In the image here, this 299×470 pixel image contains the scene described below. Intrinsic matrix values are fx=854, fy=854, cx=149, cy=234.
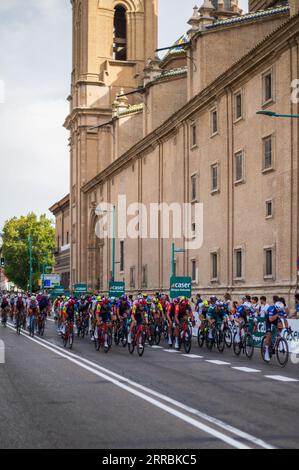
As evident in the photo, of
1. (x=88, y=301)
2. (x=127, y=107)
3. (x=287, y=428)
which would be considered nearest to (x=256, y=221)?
(x=88, y=301)

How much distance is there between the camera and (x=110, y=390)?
15156 millimetres

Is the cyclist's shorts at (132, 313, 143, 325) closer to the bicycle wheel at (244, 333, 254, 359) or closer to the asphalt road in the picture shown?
the asphalt road

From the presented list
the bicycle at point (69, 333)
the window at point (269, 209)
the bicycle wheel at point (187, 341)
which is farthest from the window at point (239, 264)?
the bicycle at point (69, 333)

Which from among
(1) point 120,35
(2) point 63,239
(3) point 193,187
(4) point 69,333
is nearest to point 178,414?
(4) point 69,333

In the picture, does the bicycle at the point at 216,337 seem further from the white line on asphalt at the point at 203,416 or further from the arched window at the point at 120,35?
the arched window at the point at 120,35

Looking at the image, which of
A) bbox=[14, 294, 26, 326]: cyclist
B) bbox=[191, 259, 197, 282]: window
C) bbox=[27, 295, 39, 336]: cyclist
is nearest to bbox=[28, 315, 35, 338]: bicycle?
bbox=[27, 295, 39, 336]: cyclist

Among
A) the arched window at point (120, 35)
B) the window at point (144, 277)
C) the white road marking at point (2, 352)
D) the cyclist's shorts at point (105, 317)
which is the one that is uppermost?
the arched window at point (120, 35)

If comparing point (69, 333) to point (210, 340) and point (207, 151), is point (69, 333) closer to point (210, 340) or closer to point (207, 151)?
point (210, 340)

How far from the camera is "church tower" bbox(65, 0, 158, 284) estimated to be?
85125 mm

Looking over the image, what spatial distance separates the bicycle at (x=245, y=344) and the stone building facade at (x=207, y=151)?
367 inches

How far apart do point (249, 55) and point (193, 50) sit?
12.9 m

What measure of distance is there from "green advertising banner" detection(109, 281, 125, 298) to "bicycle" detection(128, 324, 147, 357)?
23300 millimetres

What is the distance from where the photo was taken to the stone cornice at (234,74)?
3562 cm

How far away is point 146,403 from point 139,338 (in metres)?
11.7
